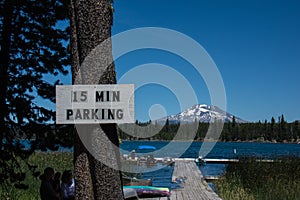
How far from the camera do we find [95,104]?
12.0ft

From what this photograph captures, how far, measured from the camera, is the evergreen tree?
5.04 meters

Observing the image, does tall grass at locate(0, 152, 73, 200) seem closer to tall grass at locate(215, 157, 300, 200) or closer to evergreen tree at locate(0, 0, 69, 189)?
evergreen tree at locate(0, 0, 69, 189)

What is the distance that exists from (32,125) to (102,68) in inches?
69.5

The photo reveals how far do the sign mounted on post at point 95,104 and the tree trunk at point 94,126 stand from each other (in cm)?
15

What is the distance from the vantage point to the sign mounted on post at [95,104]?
142 inches

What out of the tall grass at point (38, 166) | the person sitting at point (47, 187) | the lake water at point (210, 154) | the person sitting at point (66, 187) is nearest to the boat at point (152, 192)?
the lake water at point (210, 154)

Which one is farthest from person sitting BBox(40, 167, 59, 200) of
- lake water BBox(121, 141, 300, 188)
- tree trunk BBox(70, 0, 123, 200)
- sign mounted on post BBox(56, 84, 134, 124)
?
sign mounted on post BBox(56, 84, 134, 124)

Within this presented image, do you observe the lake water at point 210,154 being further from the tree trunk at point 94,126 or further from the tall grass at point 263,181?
the tall grass at point 263,181

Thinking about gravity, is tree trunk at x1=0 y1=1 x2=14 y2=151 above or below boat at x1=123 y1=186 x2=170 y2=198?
above

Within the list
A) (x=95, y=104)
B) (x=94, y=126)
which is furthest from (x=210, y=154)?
(x=95, y=104)

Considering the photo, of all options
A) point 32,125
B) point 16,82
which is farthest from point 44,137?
point 16,82

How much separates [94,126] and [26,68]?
190cm

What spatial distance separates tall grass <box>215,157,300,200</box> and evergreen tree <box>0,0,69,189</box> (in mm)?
5946

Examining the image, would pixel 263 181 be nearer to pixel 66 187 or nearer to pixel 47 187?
pixel 66 187
